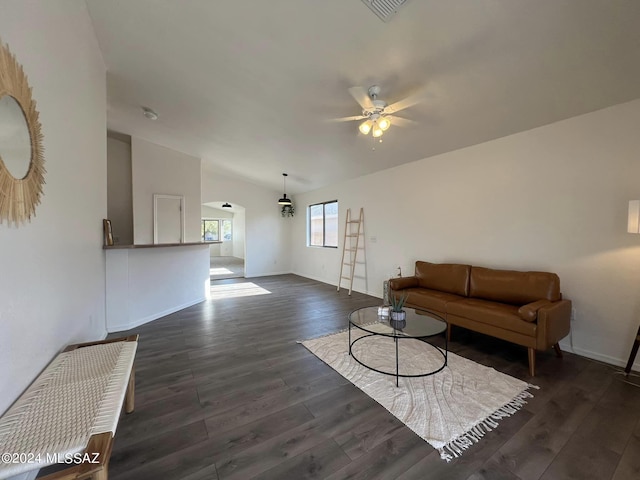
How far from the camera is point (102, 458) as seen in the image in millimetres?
979

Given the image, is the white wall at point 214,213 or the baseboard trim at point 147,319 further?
the white wall at point 214,213

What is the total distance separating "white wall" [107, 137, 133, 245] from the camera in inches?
214

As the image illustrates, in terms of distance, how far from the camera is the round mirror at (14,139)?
118 centimetres

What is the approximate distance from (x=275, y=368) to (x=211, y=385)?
59cm

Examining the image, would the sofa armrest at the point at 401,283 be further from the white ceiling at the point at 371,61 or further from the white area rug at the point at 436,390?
the white ceiling at the point at 371,61

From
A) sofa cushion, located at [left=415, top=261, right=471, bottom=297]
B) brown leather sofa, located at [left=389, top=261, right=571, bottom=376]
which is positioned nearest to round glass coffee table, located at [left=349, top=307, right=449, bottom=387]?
brown leather sofa, located at [left=389, top=261, right=571, bottom=376]

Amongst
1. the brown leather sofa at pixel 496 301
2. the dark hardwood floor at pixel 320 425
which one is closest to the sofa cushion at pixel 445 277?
the brown leather sofa at pixel 496 301

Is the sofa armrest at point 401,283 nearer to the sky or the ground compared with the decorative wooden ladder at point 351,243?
nearer to the ground

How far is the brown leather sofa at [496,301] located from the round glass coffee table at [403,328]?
0.37 metres

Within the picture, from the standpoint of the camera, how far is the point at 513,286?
3.12 meters

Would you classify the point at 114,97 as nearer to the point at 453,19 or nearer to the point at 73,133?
the point at 73,133

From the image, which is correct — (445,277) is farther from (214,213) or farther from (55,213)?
(214,213)

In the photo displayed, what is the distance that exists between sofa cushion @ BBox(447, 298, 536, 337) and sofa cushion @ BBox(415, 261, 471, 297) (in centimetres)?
32

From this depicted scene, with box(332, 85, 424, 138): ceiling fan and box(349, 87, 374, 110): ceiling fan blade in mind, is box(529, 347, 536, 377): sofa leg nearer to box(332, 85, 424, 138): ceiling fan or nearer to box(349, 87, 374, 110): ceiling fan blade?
box(332, 85, 424, 138): ceiling fan
